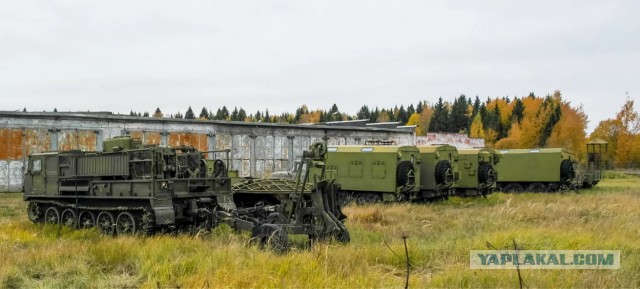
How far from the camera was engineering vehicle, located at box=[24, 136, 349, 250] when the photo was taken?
12.8 metres

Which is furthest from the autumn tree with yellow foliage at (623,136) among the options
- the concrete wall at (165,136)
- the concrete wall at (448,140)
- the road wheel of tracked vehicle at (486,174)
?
the road wheel of tracked vehicle at (486,174)

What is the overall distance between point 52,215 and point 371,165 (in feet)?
37.8

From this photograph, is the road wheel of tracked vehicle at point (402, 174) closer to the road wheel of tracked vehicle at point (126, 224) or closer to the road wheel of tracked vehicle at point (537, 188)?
the road wheel of tracked vehicle at point (126, 224)

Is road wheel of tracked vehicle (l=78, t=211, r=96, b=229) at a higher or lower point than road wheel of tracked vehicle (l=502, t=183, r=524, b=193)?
higher

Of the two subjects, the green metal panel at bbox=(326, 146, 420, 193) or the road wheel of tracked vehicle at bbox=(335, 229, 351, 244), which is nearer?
the road wheel of tracked vehicle at bbox=(335, 229, 351, 244)

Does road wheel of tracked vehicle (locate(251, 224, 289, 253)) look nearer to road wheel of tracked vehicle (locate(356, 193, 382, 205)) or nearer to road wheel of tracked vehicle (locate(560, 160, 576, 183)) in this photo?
road wheel of tracked vehicle (locate(356, 193, 382, 205))

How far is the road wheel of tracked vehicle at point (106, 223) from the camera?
14.1 m

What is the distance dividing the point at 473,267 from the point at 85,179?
10.2 meters

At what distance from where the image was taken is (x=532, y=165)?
3206 cm

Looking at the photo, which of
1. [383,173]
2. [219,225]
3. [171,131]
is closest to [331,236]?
[219,225]

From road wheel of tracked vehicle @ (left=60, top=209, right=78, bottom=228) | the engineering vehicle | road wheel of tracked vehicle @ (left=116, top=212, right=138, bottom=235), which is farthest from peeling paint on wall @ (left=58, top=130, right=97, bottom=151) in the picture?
road wheel of tracked vehicle @ (left=116, top=212, right=138, bottom=235)

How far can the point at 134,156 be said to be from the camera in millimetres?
14078

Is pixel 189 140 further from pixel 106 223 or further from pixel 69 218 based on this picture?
pixel 106 223

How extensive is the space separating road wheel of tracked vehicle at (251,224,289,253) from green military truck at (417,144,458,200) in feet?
47.2
